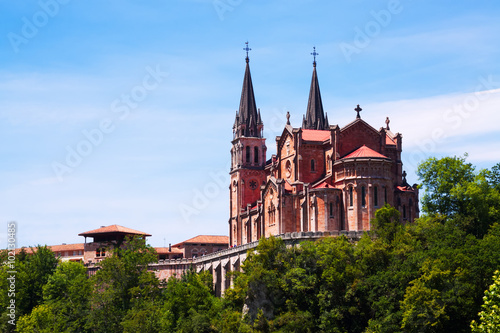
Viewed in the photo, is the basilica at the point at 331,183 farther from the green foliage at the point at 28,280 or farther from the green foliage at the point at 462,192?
the green foliage at the point at 28,280

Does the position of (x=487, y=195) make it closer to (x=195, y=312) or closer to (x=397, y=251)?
(x=397, y=251)

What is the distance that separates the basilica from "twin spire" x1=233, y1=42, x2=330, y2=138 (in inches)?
312

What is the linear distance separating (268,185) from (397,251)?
2910 centimetres

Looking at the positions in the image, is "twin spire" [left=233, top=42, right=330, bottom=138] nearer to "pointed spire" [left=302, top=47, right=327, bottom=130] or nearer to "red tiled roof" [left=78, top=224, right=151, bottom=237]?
"pointed spire" [left=302, top=47, right=327, bottom=130]

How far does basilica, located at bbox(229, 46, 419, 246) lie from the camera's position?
3253 inches

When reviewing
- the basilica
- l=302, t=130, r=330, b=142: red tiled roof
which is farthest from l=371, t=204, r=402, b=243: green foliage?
l=302, t=130, r=330, b=142: red tiled roof

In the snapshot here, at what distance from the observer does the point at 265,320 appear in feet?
221

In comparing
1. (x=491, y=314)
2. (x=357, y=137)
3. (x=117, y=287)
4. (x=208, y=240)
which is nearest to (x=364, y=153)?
(x=357, y=137)

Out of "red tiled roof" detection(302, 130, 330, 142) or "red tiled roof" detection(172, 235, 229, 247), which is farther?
"red tiled roof" detection(172, 235, 229, 247)

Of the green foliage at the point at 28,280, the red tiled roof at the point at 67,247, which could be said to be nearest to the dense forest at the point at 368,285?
the green foliage at the point at 28,280

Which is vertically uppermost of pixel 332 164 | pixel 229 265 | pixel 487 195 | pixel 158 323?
pixel 332 164

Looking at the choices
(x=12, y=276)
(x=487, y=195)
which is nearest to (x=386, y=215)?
(x=487, y=195)

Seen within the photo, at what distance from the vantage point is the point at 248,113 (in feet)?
365

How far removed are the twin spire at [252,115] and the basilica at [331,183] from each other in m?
7.93
